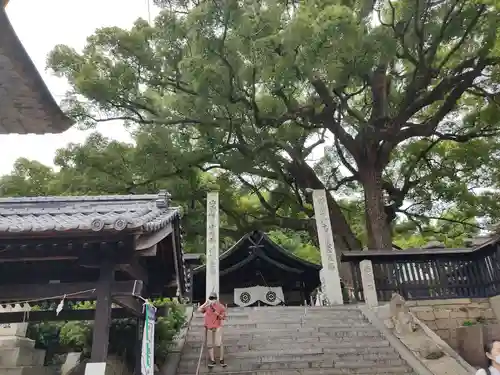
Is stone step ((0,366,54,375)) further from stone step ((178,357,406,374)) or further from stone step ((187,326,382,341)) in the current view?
stone step ((187,326,382,341))

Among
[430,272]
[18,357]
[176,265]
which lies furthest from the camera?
[430,272]

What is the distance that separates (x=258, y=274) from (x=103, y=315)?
46.5ft

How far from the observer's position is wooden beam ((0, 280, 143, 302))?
5695mm

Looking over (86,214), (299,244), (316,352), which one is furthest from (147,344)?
(299,244)

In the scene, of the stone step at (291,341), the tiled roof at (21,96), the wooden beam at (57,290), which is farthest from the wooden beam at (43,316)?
the tiled roof at (21,96)

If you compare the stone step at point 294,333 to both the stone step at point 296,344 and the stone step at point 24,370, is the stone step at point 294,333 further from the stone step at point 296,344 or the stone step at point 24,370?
the stone step at point 24,370

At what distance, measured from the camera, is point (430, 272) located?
43.3ft

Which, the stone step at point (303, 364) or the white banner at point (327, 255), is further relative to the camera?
the white banner at point (327, 255)

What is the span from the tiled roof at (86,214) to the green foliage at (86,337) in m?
2.33

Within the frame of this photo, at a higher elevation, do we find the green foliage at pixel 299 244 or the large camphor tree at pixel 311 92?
the large camphor tree at pixel 311 92

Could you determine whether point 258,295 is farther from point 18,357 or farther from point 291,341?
point 18,357

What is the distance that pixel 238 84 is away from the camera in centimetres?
1490

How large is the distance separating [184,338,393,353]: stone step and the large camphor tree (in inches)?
271

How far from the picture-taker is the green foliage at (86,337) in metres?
7.79
